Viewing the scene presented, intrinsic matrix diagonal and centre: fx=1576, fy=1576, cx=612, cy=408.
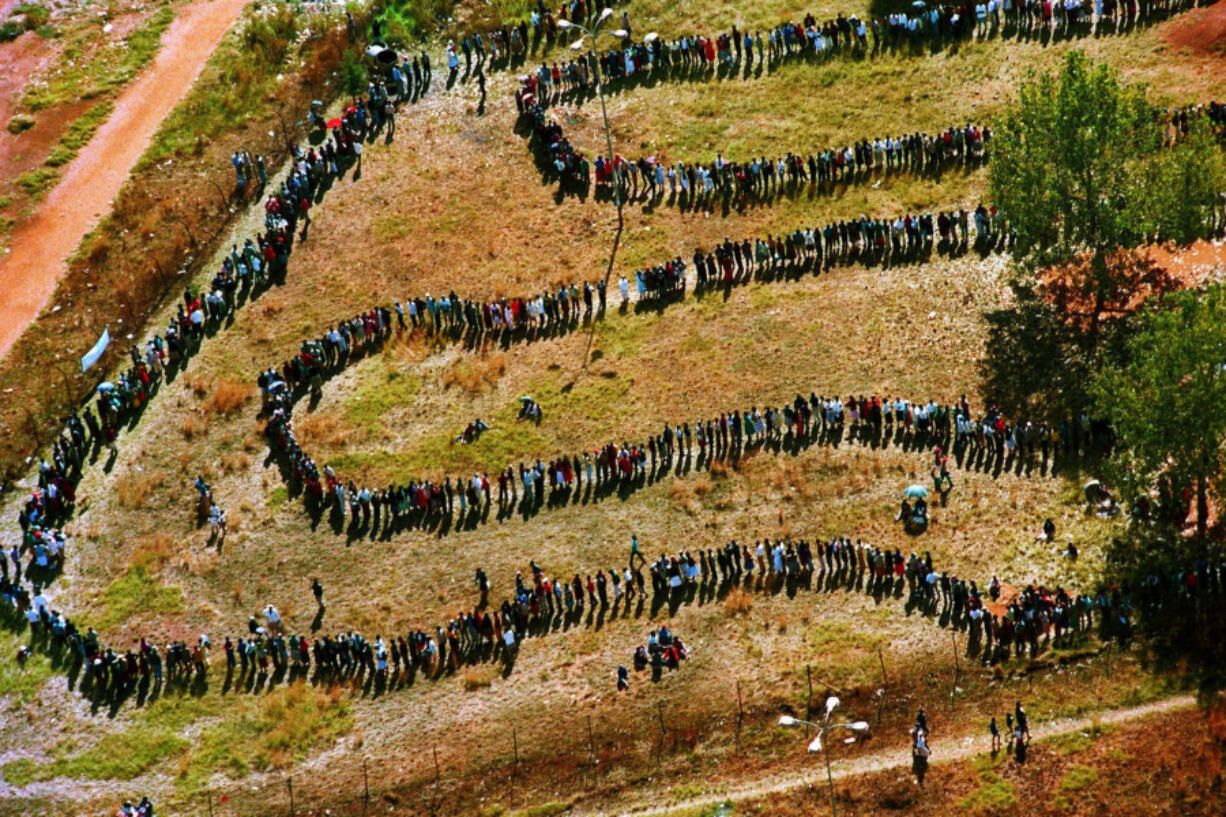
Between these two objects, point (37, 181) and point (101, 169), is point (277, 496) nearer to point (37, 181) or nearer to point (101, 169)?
point (101, 169)

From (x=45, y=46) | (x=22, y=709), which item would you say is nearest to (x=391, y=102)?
(x=45, y=46)

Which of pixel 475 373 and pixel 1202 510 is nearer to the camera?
pixel 1202 510

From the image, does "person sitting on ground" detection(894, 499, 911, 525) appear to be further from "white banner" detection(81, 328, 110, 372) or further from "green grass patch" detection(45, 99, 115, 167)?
"green grass patch" detection(45, 99, 115, 167)

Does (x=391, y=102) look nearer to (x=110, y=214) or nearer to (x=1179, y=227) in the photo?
(x=110, y=214)

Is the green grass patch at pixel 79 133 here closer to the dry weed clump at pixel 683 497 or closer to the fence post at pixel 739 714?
the dry weed clump at pixel 683 497

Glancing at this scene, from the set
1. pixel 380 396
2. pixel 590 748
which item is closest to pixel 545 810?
pixel 590 748

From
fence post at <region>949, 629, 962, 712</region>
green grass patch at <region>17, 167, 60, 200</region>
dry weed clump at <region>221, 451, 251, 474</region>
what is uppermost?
green grass patch at <region>17, 167, 60, 200</region>

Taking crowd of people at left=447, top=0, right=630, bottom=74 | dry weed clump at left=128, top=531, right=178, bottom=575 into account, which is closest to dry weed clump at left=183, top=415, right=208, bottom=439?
dry weed clump at left=128, top=531, right=178, bottom=575
